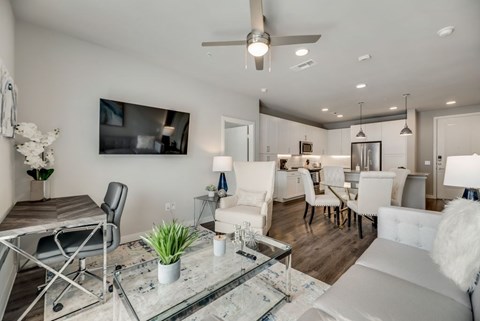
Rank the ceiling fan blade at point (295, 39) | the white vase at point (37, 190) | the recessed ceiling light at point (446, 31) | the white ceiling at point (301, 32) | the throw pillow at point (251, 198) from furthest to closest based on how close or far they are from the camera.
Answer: the throw pillow at point (251, 198) < the recessed ceiling light at point (446, 31) < the white vase at point (37, 190) < the white ceiling at point (301, 32) < the ceiling fan blade at point (295, 39)

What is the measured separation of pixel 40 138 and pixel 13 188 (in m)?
0.60

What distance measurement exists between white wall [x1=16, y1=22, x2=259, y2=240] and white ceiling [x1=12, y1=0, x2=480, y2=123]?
0.21 m

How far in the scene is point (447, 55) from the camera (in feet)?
9.30

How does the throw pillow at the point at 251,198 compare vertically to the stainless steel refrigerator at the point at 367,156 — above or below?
below

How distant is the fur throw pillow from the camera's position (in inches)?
43.9

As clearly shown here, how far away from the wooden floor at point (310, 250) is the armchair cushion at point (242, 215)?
581 millimetres

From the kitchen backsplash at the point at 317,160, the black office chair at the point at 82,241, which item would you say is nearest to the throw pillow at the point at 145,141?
the black office chair at the point at 82,241

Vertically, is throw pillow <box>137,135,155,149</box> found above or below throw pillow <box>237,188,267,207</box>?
above

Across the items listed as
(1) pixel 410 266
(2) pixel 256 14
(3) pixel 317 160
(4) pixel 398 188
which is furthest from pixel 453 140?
(2) pixel 256 14

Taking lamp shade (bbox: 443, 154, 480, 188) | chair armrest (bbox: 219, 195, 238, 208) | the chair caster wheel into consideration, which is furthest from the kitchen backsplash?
the chair caster wheel

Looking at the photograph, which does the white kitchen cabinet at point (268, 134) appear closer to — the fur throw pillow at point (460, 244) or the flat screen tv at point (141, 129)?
the flat screen tv at point (141, 129)

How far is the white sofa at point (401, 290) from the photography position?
1.05 m

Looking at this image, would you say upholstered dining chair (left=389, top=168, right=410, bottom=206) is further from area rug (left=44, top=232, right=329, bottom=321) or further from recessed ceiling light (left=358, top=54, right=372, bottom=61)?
area rug (left=44, top=232, right=329, bottom=321)

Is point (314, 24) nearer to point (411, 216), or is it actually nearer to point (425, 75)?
point (411, 216)
